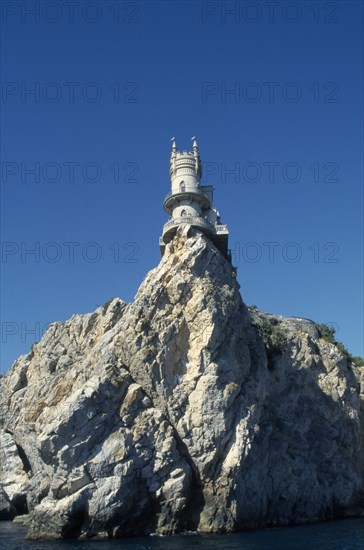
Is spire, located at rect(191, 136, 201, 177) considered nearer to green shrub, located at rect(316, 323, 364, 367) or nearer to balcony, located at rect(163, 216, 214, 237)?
balcony, located at rect(163, 216, 214, 237)

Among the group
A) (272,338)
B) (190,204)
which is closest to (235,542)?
(272,338)

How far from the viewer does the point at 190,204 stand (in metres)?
49.9

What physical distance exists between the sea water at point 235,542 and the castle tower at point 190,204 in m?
26.3

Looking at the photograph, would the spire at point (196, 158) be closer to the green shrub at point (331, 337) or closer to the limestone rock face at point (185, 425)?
the limestone rock face at point (185, 425)

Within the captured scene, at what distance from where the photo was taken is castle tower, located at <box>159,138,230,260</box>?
157ft

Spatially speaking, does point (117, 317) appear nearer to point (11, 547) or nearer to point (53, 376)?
point (53, 376)

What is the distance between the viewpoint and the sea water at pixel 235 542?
30094 millimetres

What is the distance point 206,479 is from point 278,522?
7.86 metres

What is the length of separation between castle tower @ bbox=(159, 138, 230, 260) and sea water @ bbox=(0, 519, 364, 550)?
26.3 metres

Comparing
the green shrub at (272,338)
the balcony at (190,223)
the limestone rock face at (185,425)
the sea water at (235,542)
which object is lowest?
the sea water at (235,542)

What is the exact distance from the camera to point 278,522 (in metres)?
39.8

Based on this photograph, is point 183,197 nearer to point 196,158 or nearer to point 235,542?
point 196,158

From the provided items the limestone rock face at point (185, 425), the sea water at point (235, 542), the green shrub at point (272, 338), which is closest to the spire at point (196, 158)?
the limestone rock face at point (185, 425)

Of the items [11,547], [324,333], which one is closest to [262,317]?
[324,333]
